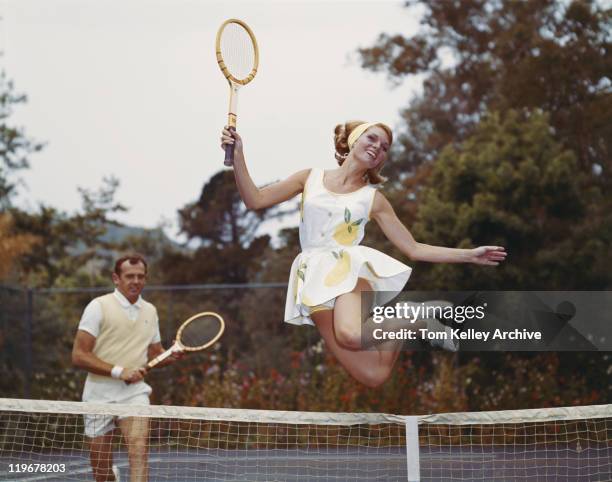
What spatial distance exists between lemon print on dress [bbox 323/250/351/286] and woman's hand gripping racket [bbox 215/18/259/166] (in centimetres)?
98

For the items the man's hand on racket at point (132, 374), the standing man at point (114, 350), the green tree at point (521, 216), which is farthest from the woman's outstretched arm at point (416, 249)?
the green tree at point (521, 216)

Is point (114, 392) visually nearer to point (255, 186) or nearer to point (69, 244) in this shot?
point (255, 186)

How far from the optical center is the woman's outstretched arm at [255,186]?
5.22 meters

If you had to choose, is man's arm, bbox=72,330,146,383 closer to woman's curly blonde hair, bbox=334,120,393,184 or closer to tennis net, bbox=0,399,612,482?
tennis net, bbox=0,399,612,482

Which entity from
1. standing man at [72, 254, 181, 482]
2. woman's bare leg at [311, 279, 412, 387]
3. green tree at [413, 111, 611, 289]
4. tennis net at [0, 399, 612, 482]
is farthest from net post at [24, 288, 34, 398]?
woman's bare leg at [311, 279, 412, 387]

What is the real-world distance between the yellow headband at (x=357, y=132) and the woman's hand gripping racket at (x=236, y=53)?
651 mm

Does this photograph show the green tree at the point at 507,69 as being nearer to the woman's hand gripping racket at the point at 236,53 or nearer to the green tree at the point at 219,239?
the green tree at the point at 219,239

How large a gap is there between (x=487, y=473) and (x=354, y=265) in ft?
10.3

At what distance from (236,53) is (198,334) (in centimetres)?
659

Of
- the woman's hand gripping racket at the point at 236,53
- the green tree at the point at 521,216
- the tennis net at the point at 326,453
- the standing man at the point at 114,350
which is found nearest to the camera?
the tennis net at the point at 326,453

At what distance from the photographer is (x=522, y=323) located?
41.9 ft

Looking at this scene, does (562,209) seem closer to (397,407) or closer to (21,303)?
(397,407)

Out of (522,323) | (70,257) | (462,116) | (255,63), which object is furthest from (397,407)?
(462,116)

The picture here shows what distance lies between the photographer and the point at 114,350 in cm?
674
